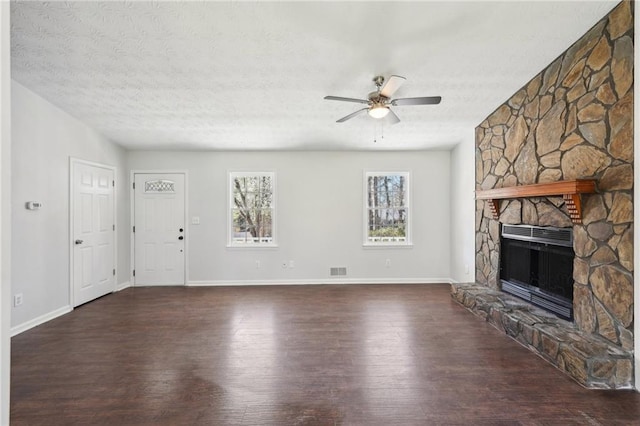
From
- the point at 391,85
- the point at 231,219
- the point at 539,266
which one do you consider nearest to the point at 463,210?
the point at 539,266

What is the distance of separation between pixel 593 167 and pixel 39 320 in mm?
5944

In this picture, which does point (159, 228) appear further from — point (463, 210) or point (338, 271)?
point (463, 210)

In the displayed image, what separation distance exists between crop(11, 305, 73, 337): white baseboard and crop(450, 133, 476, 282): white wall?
5.76 m

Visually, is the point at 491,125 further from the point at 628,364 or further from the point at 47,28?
the point at 47,28

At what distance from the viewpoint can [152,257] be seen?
5.61 meters

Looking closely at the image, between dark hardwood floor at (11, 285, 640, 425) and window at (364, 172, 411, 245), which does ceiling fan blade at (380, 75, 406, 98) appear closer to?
dark hardwood floor at (11, 285, 640, 425)

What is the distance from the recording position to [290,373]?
2.55 meters

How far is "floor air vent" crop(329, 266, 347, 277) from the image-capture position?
5719mm

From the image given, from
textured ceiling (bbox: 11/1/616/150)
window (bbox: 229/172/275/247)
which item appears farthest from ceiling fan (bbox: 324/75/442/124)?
window (bbox: 229/172/275/247)

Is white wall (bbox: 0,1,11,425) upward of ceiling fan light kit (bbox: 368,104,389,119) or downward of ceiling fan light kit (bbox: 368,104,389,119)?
downward

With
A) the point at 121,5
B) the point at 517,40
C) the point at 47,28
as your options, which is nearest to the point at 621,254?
the point at 517,40

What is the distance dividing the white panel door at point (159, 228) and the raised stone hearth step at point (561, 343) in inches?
192

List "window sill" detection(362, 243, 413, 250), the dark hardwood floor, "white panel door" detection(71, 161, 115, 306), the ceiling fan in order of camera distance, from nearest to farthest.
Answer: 1. the dark hardwood floor
2. the ceiling fan
3. "white panel door" detection(71, 161, 115, 306)
4. "window sill" detection(362, 243, 413, 250)

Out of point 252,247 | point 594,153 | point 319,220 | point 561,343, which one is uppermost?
point 594,153
